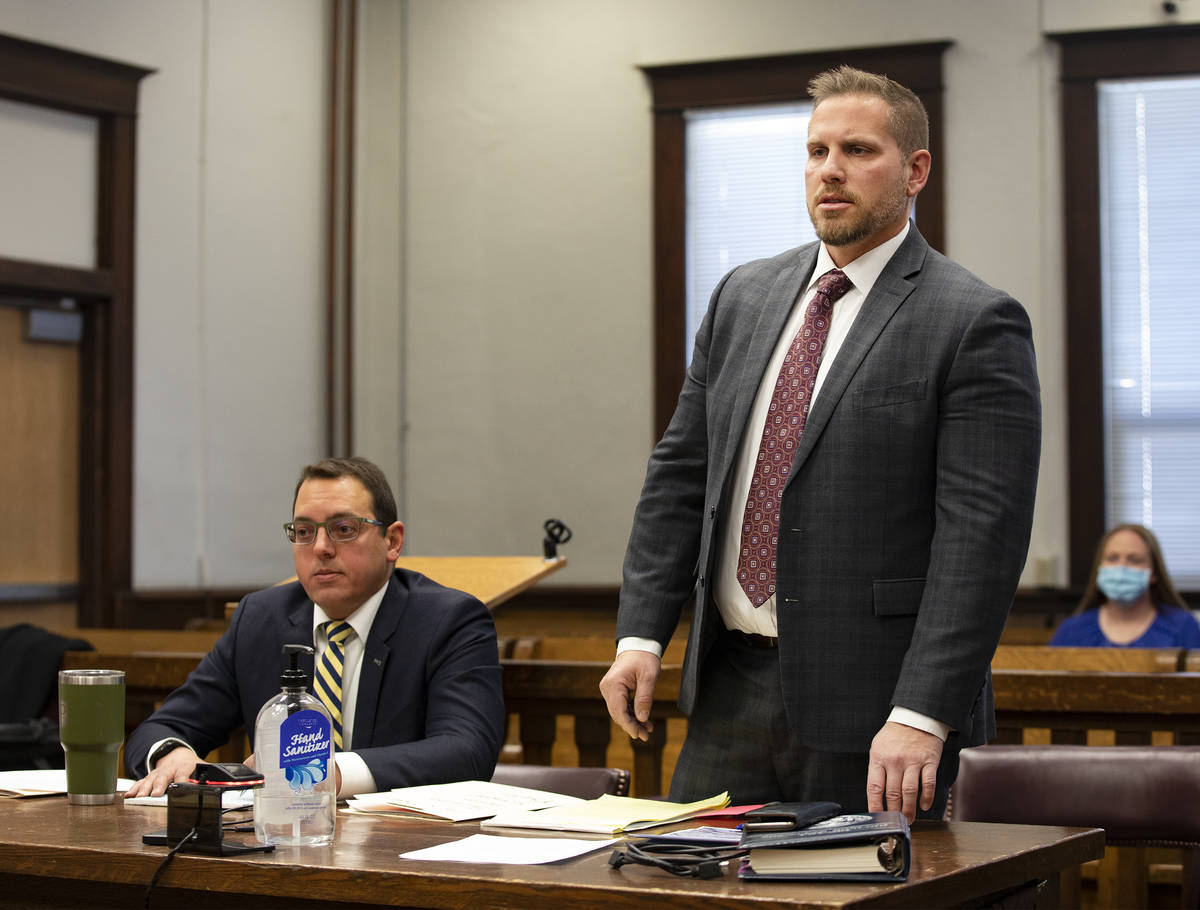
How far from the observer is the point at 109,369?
652 cm

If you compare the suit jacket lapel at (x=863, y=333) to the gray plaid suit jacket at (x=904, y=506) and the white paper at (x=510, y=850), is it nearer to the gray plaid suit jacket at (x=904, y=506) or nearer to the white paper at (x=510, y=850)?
the gray plaid suit jacket at (x=904, y=506)

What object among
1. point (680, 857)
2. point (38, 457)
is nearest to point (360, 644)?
point (680, 857)

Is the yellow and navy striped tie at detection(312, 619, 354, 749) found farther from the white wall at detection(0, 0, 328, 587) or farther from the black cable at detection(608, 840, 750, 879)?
the white wall at detection(0, 0, 328, 587)

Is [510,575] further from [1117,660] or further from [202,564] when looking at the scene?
[202,564]

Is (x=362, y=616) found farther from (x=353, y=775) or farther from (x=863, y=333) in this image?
(x=863, y=333)

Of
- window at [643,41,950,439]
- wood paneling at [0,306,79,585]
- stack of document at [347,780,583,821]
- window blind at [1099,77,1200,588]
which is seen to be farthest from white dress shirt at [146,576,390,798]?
window blind at [1099,77,1200,588]

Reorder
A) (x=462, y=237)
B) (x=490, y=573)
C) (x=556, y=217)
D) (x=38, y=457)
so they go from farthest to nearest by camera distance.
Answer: (x=462, y=237) → (x=556, y=217) → (x=38, y=457) → (x=490, y=573)

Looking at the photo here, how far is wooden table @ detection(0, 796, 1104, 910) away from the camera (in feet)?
4.78

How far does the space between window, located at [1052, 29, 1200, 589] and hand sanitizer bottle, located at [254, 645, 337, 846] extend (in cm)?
563

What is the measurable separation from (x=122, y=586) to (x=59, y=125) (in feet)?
6.72

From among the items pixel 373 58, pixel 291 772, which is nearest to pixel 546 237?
pixel 373 58

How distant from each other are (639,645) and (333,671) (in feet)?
2.62

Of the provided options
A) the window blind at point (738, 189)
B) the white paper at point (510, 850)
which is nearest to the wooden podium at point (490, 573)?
the white paper at point (510, 850)

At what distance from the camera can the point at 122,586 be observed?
651cm
